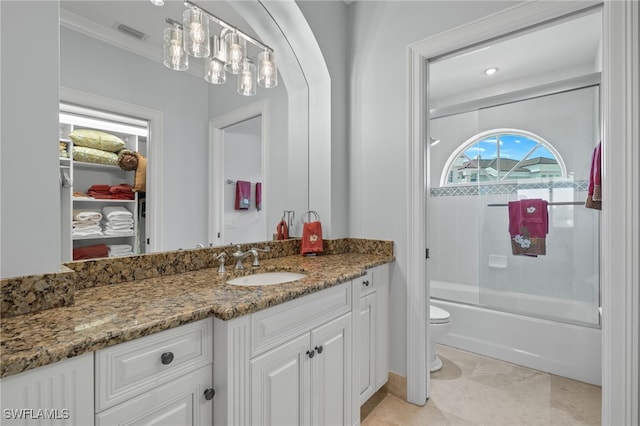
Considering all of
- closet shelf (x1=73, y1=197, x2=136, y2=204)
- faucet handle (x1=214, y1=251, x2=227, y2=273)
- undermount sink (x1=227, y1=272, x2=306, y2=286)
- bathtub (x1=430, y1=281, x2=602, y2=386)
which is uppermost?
closet shelf (x1=73, y1=197, x2=136, y2=204)

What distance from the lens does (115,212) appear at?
4.13 ft

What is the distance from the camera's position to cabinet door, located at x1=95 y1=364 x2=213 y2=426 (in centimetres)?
76

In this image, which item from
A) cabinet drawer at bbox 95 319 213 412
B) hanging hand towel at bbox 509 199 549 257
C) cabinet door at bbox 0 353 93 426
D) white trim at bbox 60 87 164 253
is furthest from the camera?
hanging hand towel at bbox 509 199 549 257

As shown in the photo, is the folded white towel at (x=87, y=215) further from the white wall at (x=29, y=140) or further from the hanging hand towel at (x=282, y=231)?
the hanging hand towel at (x=282, y=231)

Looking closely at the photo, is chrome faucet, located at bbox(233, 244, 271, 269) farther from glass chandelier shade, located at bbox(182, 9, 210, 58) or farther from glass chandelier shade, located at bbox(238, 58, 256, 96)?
glass chandelier shade, located at bbox(182, 9, 210, 58)

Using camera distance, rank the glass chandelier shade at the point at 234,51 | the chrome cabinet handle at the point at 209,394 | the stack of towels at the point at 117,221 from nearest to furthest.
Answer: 1. the chrome cabinet handle at the point at 209,394
2. the stack of towels at the point at 117,221
3. the glass chandelier shade at the point at 234,51

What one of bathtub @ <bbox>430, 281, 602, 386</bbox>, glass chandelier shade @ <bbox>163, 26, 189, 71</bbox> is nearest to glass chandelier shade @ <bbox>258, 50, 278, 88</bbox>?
glass chandelier shade @ <bbox>163, 26, 189, 71</bbox>

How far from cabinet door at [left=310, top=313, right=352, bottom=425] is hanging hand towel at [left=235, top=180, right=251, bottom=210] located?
89cm

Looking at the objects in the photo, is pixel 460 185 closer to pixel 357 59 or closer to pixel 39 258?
pixel 357 59

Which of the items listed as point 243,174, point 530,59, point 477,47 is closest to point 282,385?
point 243,174

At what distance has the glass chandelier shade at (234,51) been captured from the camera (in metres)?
1.68

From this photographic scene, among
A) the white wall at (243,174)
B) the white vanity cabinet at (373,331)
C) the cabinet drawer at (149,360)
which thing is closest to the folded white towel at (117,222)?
the white wall at (243,174)

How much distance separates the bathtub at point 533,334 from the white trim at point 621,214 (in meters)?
0.88

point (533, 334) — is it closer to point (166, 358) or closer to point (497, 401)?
point (497, 401)
